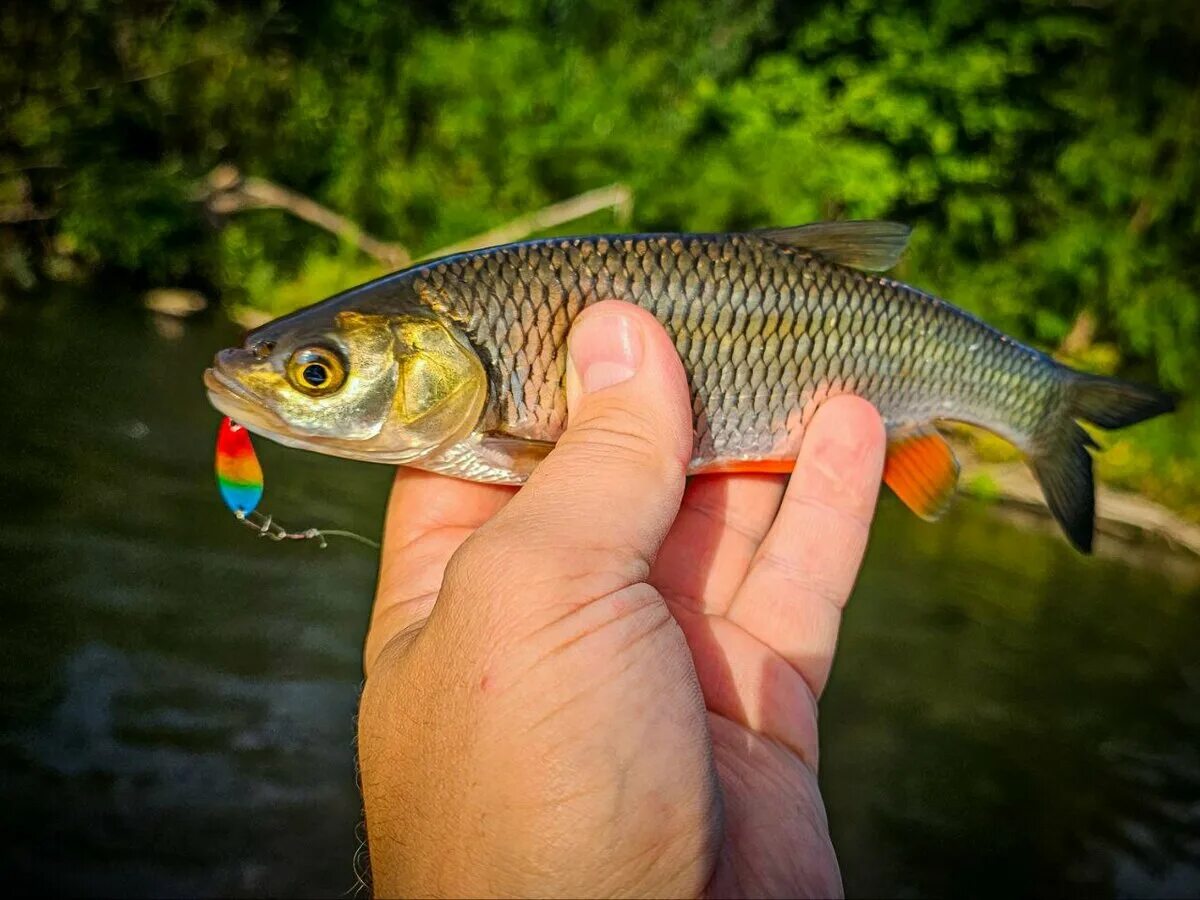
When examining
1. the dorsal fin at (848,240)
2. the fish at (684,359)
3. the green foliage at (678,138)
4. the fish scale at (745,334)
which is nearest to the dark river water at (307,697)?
the fish at (684,359)

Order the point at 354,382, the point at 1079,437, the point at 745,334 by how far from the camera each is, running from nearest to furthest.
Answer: the point at 354,382 < the point at 745,334 < the point at 1079,437

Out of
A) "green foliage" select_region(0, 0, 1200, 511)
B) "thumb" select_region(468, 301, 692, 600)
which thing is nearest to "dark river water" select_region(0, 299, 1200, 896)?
"thumb" select_region(468, 301, 692, 600)

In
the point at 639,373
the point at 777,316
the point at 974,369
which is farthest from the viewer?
the point at 974,369

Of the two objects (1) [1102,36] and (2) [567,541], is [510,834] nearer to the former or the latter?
(2) [567,541]

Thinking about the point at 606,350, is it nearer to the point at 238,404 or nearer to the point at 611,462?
the point at 611,462

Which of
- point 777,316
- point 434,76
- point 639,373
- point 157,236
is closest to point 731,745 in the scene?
point 639,373

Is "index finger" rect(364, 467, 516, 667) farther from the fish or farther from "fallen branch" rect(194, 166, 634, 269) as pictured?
"fallen branch" rect(194, 166, 634, 269)

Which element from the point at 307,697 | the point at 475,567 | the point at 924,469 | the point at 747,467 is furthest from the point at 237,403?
A: the point at 307,697
